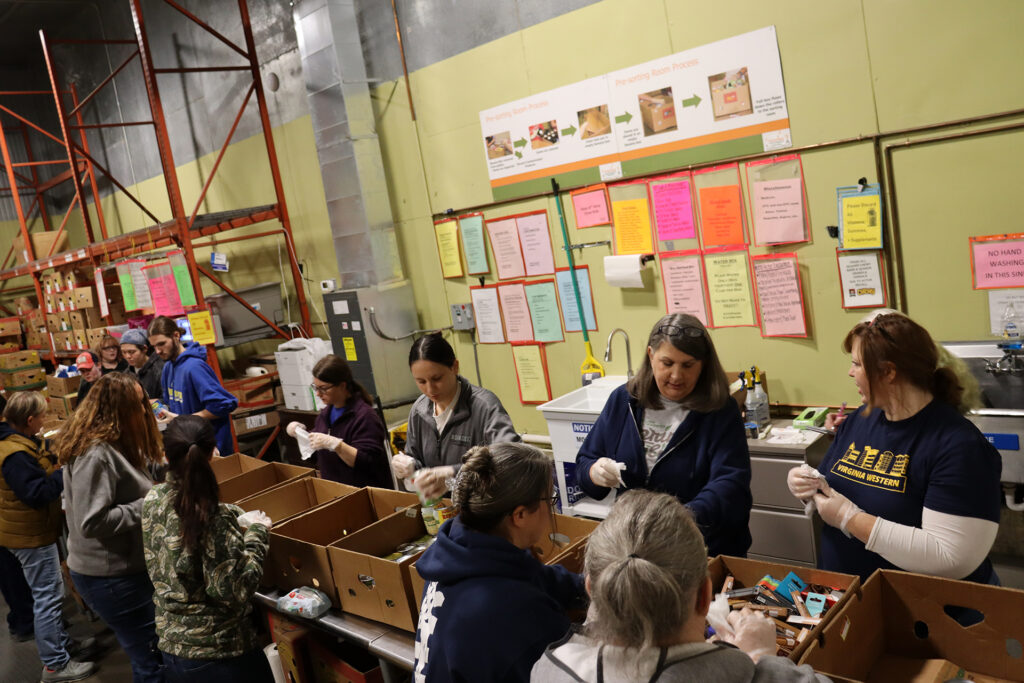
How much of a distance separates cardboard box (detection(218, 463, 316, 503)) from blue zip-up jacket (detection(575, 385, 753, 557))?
1.80 m

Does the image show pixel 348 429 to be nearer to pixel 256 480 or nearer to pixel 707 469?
pixel 256 480

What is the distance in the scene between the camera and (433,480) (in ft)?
8.46

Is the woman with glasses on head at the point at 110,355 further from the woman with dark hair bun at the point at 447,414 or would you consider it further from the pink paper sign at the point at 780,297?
the pink paper sign at the point at 780,297

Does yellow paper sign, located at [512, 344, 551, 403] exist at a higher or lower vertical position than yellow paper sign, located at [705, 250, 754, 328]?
lower

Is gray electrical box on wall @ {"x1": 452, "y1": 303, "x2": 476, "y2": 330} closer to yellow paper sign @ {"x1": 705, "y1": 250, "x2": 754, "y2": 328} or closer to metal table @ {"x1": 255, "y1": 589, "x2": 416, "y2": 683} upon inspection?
yellow paper sign @ {"x1": 705, "y1": 250, "x2": 754, "y2": 328}

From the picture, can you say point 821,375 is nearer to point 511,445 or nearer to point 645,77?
point 645,77

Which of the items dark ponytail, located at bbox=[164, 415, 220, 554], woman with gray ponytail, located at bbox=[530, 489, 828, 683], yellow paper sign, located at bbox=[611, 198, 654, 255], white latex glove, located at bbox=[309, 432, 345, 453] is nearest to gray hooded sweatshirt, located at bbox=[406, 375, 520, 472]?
white latex glove, located at bbox=[309, 432, 345, 453]

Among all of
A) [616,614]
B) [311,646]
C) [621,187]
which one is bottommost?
[311,646]

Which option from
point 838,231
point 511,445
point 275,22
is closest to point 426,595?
point 511,445

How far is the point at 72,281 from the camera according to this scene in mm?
8297

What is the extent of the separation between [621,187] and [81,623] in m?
4.32

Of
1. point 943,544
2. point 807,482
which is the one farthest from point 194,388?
point 943,544

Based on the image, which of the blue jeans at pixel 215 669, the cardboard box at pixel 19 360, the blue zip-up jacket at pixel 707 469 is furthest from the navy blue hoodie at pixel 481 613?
the cardboard box at pixel 19 360

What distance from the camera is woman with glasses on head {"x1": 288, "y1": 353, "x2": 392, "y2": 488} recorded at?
338 centimetres
